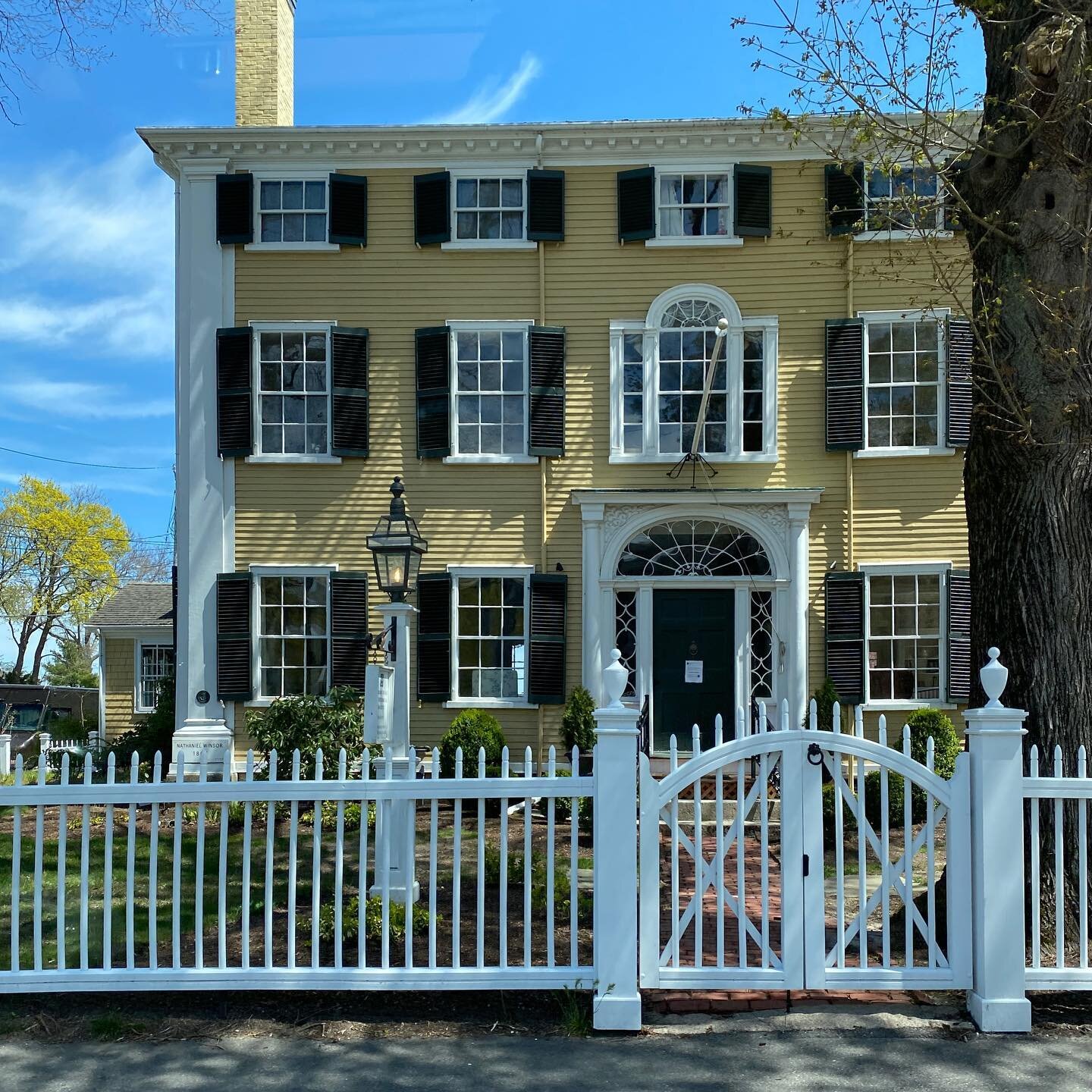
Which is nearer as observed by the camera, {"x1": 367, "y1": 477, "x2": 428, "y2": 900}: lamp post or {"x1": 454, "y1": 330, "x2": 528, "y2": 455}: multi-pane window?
{"x1": 367, "y1": 477, "x2": 428, "y2": 900}: lamp post

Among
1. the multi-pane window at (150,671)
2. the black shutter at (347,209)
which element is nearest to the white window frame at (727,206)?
the black shutter at (347,209)

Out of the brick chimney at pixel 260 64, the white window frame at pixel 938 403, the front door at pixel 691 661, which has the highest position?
the brick chimney at pixel 260 64

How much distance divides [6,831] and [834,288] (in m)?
10.4

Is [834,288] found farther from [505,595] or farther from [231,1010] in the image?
[231,1010]

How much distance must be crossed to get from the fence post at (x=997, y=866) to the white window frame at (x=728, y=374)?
8.32 m

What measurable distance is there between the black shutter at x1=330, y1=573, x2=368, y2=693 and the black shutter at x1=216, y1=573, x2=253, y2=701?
101 cm

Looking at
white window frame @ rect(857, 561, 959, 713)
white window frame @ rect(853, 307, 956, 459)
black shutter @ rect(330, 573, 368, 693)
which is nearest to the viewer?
white window frame @ rect(857, 561, 959, 713)

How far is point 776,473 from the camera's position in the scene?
13.6 m

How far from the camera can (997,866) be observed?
5.36m

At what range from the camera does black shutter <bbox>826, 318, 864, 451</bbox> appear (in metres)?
13.5

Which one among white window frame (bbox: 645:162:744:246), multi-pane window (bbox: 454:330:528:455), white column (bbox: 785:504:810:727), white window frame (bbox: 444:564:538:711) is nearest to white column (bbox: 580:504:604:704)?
white window frame (bbox: 444:564:538:711)

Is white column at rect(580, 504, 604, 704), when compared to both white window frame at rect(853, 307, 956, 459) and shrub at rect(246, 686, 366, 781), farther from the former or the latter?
white window frame at rect(853, 307, 956, 459)

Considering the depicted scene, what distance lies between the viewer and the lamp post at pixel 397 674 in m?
6.41

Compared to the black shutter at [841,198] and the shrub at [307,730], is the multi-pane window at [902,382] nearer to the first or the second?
the black shutter at [841,198]
